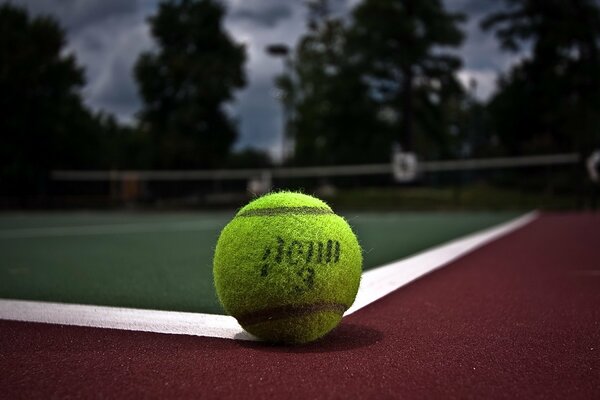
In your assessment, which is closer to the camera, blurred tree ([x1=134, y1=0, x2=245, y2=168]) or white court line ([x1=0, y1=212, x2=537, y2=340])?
white court line ([x1=0, y1=212, x2=537, y2=340])

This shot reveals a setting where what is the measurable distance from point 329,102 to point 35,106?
60.5 ft

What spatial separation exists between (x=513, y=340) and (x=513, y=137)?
133 ft

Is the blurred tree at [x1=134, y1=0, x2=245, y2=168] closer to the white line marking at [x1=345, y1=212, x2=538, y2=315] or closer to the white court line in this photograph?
the white line marking at [x1=345, y1=212, x2=538, y2=315]

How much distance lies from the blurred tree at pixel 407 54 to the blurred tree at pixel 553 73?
364 cm

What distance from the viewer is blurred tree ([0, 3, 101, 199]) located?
28.8 metres

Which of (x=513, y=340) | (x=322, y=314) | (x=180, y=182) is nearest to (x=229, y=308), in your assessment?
(x=322, y=314)

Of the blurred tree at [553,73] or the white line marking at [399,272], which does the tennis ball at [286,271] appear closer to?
the white line marking at [399,272]

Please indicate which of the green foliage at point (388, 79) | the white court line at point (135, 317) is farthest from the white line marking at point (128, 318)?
the green foliage at point (388, 79)

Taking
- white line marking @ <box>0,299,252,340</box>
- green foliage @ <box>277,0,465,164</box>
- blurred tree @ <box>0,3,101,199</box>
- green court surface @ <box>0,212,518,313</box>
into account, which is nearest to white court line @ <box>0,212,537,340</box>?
white line marking @ <box>0,299,252,340</box>

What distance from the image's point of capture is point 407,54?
3716cm

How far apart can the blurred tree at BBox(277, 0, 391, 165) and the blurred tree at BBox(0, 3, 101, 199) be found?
12.9 metres

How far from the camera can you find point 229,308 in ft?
8.98

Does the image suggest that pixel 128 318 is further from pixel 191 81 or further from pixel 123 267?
pixel 191 81

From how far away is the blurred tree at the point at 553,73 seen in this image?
32844mm
